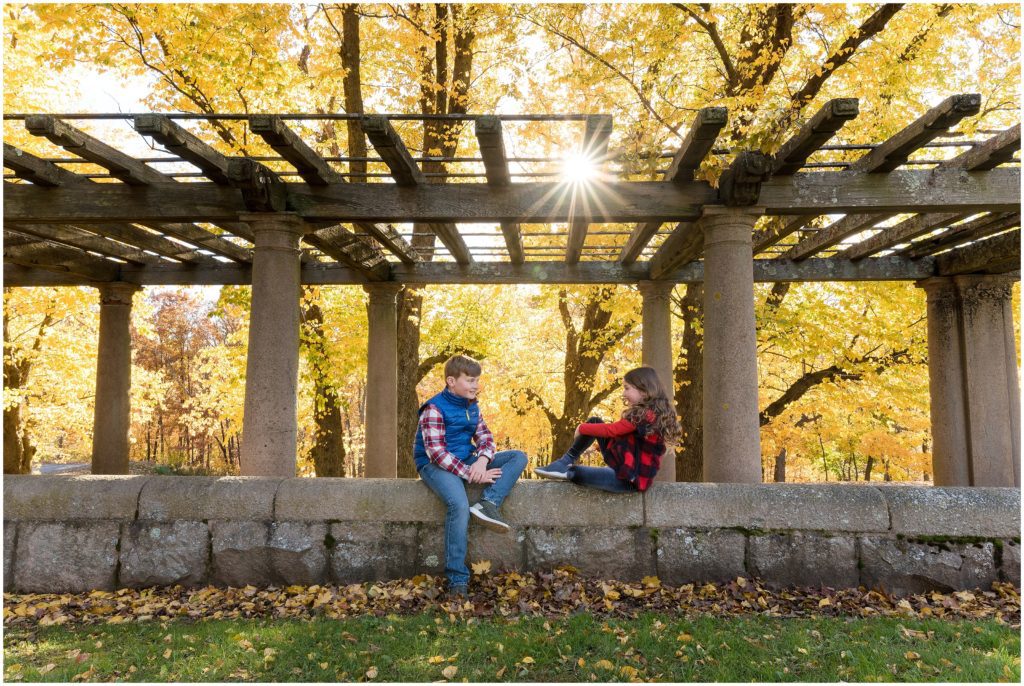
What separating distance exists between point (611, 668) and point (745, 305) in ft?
12.7

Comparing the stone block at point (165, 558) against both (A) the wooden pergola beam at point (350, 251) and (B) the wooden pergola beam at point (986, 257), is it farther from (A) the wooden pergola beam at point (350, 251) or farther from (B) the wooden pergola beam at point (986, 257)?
(B) the wooden pergola beam at point (986, 257)

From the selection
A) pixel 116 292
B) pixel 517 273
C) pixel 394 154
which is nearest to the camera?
pixel 394 154

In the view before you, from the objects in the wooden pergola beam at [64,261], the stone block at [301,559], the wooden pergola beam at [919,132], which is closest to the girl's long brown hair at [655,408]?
the stone block at [301,559]

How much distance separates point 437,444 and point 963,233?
7.33 m

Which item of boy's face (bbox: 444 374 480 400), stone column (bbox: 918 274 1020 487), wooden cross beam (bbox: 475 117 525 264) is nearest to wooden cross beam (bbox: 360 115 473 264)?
wooden cross beam (bbox: 475 117 525 264)

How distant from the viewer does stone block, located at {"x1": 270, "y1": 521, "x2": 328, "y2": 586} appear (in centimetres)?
495

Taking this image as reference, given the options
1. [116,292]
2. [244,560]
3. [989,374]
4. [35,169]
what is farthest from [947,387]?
[116,292]

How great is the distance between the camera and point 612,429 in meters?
4.78

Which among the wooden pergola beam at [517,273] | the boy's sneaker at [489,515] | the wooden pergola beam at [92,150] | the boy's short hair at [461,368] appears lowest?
the boy's sneaker at [489,515]

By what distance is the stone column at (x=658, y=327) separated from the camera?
9.95 meters

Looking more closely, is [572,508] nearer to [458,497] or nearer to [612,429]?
[612,429]

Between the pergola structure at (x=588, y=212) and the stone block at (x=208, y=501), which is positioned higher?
the pergola structure at (x=588, y=212)

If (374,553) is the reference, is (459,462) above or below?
above

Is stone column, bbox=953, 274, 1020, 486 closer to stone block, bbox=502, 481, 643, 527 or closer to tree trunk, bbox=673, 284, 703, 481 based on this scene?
tree trunk, bbox=673, 284, 703, 481
